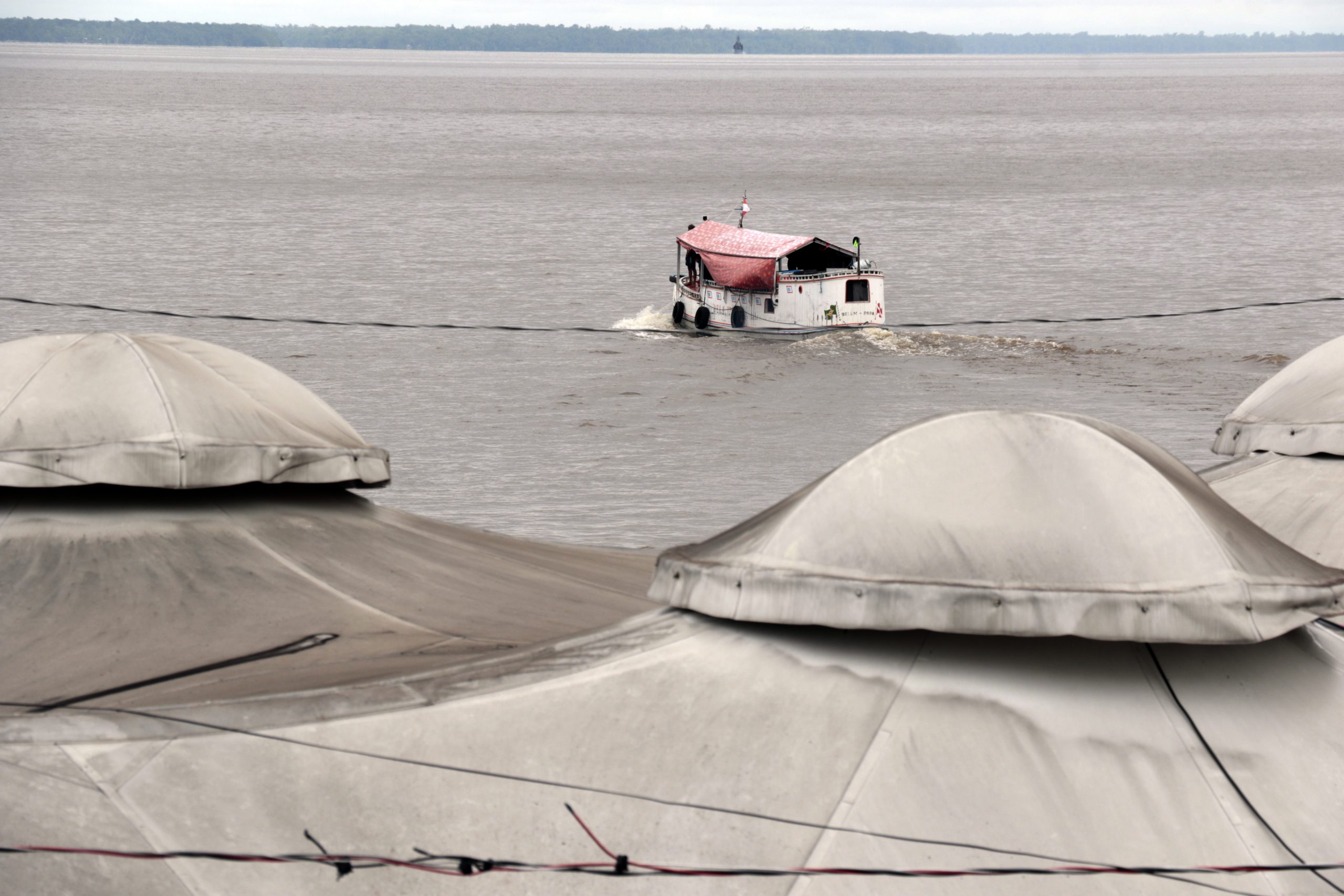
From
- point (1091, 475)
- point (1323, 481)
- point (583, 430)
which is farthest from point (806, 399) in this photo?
point (1091, 475)

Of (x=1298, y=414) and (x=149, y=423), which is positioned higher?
(x=149, y=423)

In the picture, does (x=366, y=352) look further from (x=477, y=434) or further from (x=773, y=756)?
(x=773, y=756)

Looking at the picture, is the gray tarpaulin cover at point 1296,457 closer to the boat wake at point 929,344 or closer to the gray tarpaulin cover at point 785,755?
the gray tarpaulin cover at point 785,755

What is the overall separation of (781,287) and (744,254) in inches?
65.9

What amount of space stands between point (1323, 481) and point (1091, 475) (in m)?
6.00

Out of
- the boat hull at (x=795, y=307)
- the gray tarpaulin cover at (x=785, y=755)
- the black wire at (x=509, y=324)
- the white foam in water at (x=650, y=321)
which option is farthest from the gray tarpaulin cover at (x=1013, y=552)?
the white foam in water at (x=650, y=321)

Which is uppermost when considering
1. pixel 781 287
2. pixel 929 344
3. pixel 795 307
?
pixel 781 287

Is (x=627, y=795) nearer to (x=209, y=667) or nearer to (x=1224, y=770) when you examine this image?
(x=1224, y=770)

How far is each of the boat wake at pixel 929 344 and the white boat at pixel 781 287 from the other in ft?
1.97

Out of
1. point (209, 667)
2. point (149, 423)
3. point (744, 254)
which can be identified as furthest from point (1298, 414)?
point (744, 254)

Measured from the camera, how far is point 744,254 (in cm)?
4947

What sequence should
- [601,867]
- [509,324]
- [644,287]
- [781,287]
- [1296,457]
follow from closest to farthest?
1. [601,867]
2. [1296,457]
3. [781,287]
4. [509,324]
5. [644,287]

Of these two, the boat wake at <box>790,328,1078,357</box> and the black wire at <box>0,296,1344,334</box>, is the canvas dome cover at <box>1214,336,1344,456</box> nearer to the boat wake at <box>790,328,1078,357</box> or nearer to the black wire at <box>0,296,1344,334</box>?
the boat wake at <box>790,328,1078,357</box>

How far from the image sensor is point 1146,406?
37969 millimetres
